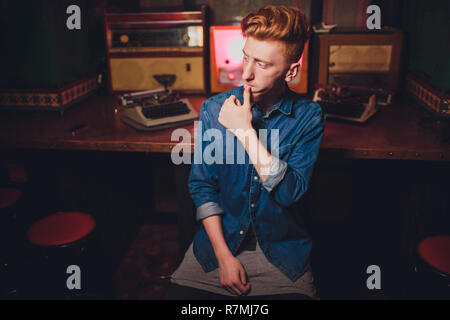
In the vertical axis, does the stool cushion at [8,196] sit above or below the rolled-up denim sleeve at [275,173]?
below

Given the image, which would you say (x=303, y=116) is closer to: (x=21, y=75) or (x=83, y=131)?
(x=83, y=131)

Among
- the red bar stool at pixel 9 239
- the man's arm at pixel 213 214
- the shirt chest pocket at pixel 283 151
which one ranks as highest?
the shirt chest pocket at pixel 283 151

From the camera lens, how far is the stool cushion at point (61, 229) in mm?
1955

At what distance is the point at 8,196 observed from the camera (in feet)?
7.61

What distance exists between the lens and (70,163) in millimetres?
2498

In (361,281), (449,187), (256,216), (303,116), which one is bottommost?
(361,281)

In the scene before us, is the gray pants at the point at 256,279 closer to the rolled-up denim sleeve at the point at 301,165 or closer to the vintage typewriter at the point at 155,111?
the rolled-up denim sleeve at the point at 301,165

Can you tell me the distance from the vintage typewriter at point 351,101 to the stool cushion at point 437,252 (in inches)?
29.3

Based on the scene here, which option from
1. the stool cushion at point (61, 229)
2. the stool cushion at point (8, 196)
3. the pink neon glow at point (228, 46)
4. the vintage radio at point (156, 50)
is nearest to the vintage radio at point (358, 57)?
the pink neon glow at point (228, 46)

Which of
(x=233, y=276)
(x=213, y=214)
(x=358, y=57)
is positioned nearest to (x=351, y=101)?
(x=358, y=57)

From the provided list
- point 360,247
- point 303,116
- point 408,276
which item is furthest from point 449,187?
point 303,116

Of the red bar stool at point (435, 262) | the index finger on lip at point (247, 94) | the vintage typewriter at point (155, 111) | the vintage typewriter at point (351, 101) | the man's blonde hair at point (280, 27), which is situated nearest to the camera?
the man's blonde hair at point (280, 27)

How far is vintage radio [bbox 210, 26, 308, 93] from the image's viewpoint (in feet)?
8.80
